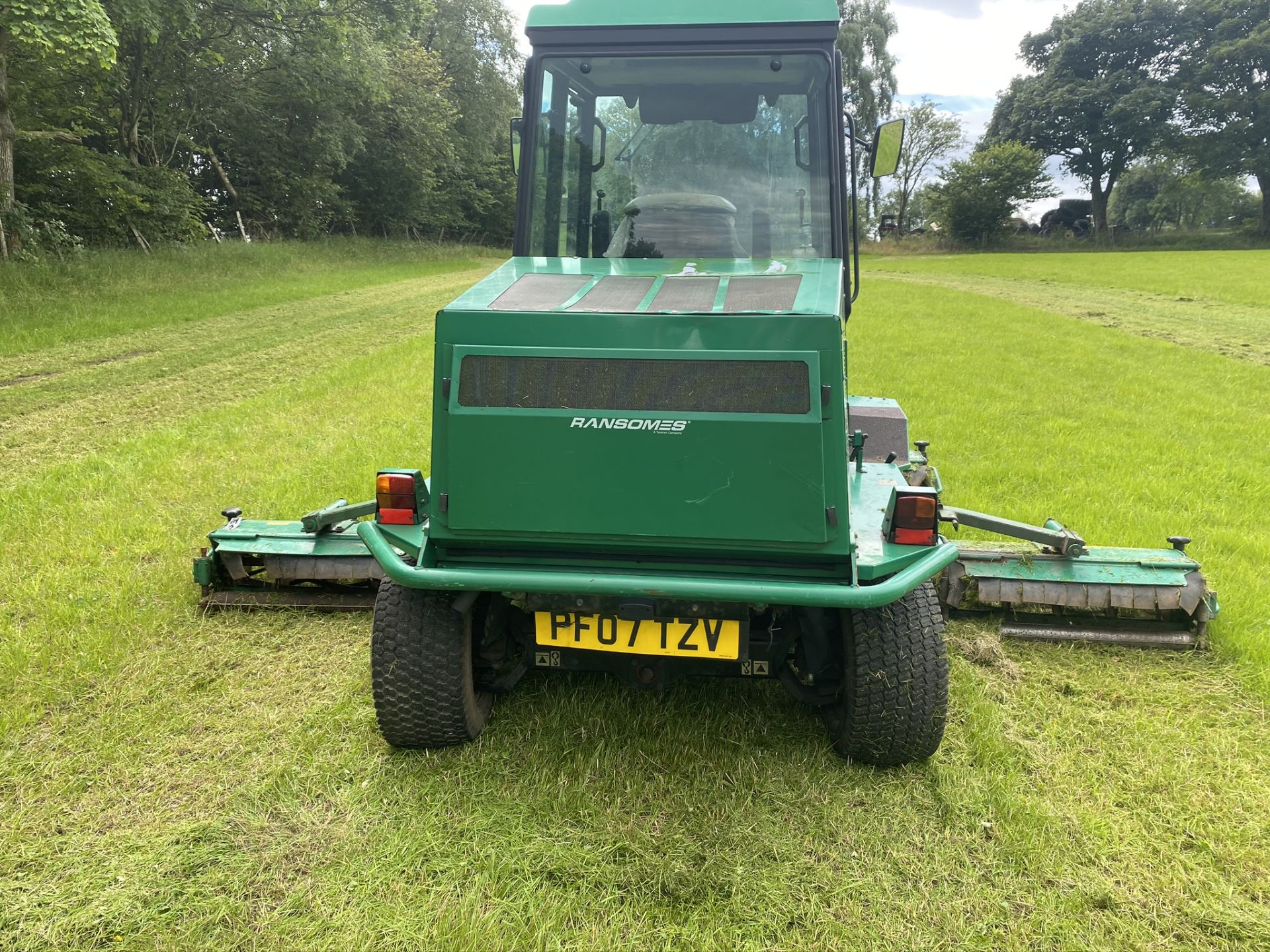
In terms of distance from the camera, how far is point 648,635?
2676 mm

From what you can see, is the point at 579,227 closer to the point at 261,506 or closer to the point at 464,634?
the point at 464,634

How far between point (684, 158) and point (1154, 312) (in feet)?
55.0

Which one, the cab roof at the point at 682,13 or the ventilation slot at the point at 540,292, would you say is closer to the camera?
the ventilation slot at the point at 540,292

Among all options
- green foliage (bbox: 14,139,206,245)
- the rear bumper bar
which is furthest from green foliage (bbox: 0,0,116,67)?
the rear bumper bar

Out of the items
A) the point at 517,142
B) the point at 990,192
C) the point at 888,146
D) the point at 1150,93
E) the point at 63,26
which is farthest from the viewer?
the point at 1150,93

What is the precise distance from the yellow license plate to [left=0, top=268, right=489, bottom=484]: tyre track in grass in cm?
504

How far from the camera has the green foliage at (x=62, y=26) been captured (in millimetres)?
10539

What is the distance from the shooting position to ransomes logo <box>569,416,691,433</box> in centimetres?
250

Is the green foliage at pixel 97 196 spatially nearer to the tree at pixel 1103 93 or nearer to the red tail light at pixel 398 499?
the red tail light at pixel 398 499

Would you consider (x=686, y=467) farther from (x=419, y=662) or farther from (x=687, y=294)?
(x=419, y=662)

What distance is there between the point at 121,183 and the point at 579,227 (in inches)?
730

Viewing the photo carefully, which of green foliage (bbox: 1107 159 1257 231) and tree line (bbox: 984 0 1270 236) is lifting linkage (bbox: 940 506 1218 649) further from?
green foliage (bbox: 1107 159 1257 231)

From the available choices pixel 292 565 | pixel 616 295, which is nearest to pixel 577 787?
pixel 616 295

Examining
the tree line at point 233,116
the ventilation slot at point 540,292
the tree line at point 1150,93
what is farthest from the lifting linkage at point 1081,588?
the tree line at point 1150,93
